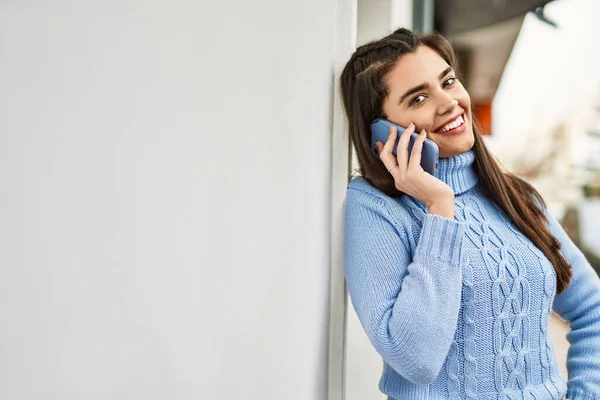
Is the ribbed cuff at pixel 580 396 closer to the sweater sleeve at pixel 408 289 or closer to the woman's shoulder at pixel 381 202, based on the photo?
the sweater sleeve at pixel 408 289

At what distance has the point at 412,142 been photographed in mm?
953

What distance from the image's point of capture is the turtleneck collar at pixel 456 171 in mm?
1005

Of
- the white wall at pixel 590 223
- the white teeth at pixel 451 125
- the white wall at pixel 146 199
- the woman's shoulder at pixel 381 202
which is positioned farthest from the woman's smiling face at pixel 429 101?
the white wall at pixel 590 223

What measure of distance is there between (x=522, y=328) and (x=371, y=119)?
495mm

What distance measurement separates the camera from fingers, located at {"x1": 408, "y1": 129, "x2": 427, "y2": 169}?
0.91m

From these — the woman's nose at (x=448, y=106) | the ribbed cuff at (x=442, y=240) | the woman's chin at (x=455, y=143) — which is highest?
the woman's nose at (x=448, y=106)

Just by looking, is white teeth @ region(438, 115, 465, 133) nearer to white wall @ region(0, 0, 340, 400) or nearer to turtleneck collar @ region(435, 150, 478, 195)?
turtleneck collar @ region(435, 150, 478, 195)

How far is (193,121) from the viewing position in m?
0.50

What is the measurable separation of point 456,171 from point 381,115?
7.6 inches

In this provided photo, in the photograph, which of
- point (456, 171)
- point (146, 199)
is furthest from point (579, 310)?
point (146, 199)

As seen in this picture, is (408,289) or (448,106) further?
(448,106)

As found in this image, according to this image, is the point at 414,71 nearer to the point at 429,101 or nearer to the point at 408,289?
the point at 429,101

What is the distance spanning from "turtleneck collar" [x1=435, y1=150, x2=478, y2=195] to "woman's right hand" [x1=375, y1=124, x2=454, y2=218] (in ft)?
0.32

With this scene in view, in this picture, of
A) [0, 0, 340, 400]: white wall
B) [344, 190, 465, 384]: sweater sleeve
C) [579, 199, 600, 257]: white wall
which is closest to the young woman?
[344, 190, 465, 384]: sweater sleeve
